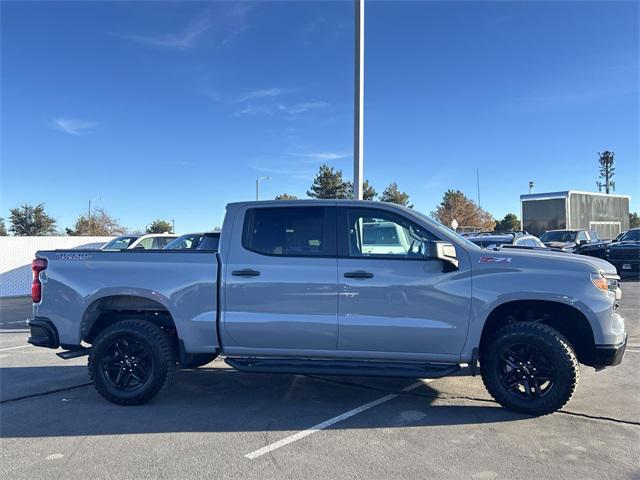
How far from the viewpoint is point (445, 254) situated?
459 centimetres

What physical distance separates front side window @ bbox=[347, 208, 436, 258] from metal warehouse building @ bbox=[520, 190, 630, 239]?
24241 mm

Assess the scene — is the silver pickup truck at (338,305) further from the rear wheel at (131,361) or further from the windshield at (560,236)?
the windshield at (560,236)

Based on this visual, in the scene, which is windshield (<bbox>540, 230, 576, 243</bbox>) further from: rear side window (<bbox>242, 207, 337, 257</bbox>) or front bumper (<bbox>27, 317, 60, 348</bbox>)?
front bumper (<bbox>27, 317, 60, 348</bbox>)

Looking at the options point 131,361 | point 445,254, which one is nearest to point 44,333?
point 131,361

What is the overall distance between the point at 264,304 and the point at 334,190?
1721 inches

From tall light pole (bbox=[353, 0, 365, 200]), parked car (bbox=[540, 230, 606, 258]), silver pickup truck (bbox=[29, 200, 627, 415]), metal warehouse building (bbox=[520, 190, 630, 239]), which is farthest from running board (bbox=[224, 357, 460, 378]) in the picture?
metal warehouse building (bbox=[520, 190, 630, 239])

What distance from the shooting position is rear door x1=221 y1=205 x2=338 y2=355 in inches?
193

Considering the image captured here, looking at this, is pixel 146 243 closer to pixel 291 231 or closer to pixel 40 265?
pixel 40 265

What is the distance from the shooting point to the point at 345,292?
4.84 metres

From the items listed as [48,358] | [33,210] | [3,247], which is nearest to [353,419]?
[48,358]

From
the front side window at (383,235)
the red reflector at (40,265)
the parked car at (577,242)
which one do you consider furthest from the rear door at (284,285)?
the parked car at (577,242)

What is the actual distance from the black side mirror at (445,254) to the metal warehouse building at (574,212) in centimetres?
2435

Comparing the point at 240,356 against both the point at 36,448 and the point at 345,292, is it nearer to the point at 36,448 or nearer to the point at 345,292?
the point at 345,292

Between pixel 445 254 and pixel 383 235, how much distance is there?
755mm
